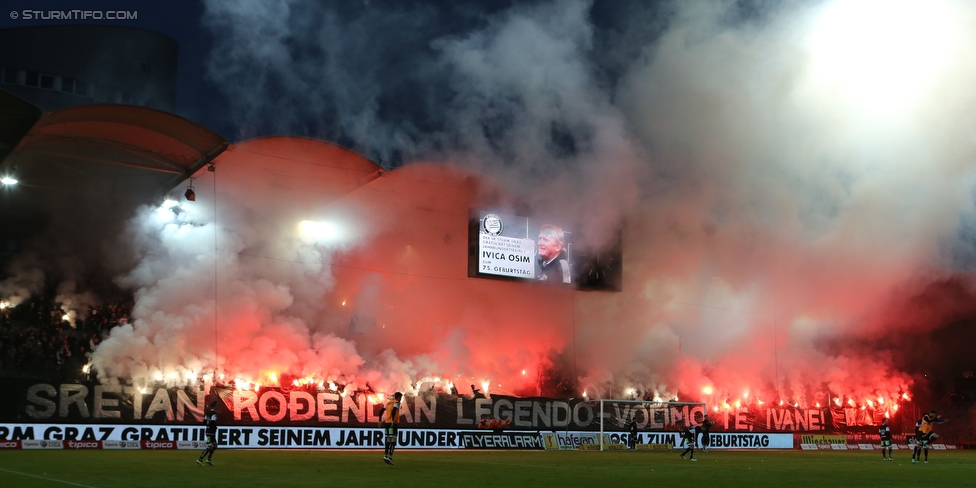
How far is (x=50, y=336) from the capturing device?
34.1 m

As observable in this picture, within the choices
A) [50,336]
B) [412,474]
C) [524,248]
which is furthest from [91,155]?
[412,474]

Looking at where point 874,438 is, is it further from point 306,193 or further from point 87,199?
point 87,199

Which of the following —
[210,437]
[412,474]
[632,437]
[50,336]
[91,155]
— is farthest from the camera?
[632,437]

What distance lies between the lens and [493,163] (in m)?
39.1

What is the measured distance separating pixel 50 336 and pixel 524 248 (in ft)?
68.8

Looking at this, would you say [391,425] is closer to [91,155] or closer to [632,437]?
[632,437]

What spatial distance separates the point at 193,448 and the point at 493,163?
17.5m

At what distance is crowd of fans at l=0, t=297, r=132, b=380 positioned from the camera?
1299 inches

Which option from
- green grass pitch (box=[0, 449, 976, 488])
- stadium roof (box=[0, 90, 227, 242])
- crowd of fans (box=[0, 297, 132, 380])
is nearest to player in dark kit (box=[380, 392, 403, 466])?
green grass pitch (box=[0, 449, 976, 488])

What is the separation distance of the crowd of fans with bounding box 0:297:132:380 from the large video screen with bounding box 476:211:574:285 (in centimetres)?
1617

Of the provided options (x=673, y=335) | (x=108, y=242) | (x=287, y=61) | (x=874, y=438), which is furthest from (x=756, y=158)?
(x=108, y=242)

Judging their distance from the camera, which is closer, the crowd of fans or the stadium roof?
the stadium roof

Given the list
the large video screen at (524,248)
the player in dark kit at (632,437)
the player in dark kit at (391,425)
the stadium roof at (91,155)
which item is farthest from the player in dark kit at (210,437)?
the player in dark kit at (632,437)

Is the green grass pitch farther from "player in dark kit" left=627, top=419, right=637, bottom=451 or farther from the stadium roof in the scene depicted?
"player in dark kit" left=627, top=419, right=637, bottom=451
